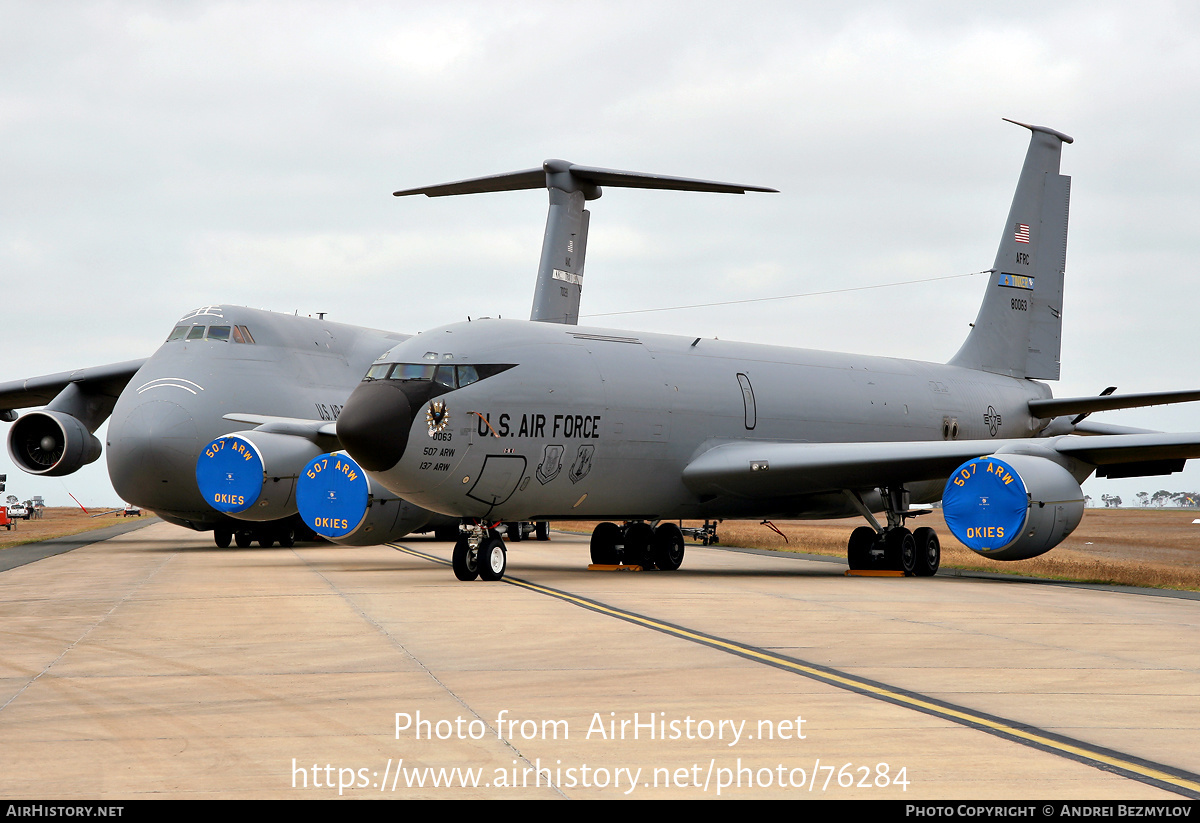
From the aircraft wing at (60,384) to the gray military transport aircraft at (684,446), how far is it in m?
14.9

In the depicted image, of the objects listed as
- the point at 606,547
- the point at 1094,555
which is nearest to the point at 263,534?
the point at 606,547

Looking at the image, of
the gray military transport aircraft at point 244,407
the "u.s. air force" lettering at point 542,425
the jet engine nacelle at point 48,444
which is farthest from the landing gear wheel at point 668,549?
the jet engine nacelle at point 48,444

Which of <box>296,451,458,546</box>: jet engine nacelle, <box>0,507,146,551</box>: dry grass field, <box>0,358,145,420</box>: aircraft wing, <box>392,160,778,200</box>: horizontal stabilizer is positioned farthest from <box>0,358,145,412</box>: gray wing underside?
<box>296,451,458,546</box>: jet engine nacelle

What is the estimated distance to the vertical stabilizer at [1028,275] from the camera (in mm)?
28906

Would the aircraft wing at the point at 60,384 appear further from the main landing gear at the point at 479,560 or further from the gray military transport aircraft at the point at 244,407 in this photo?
the main landing gear at the point at 479,560

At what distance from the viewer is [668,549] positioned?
2192 cm

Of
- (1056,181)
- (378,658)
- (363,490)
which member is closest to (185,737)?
(378,658)

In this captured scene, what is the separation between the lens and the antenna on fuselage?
31.9 m

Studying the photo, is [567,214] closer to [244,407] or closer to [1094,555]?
[244,407]

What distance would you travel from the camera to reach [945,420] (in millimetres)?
26266

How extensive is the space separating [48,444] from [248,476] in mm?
11068
